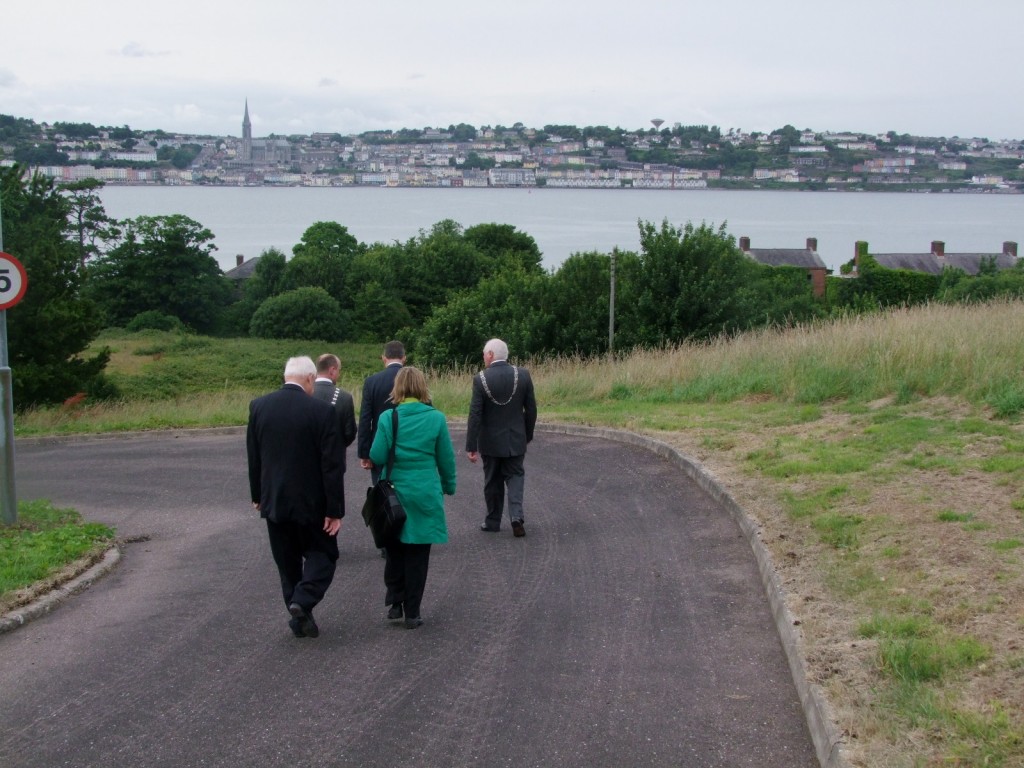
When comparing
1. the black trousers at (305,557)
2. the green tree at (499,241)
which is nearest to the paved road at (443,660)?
the black trousers at (305,557)

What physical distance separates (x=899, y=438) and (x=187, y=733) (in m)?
7.86

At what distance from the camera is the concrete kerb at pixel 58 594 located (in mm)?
7238

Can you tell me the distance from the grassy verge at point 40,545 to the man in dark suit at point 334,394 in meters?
2.45

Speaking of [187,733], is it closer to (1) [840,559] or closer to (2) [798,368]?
(1) [840,559]

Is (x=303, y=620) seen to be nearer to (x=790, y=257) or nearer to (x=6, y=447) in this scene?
(x=6, y=447)

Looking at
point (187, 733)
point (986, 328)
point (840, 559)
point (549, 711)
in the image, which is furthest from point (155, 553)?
point (986, 328)

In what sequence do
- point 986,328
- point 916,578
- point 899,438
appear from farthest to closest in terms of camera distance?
point 986,328 → point 899,438 → point 916,578

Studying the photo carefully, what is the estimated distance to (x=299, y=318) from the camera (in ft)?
270

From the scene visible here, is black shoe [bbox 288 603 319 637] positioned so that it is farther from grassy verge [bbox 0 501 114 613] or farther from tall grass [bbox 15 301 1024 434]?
tall grass [bbox 15 301 1024 434]

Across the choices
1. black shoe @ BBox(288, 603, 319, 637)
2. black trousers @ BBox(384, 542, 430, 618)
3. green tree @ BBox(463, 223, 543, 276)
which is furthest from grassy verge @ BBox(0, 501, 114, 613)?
green tree @ BBox(463, 223, 543, 276)

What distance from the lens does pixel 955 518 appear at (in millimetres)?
7723

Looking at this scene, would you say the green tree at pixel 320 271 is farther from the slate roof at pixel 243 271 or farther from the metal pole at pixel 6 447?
the metal pole at pixel 6 447

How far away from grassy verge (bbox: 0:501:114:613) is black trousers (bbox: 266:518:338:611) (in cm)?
217

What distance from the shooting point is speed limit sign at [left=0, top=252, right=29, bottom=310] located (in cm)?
970
